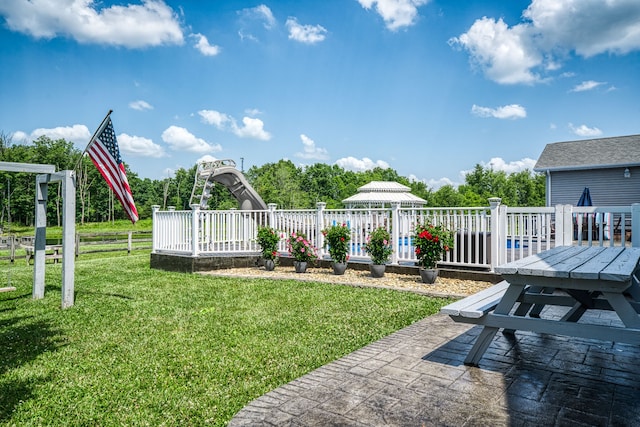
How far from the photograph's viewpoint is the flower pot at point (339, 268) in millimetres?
8594

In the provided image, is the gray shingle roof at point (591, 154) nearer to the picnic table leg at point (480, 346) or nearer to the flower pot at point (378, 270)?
the flower pot at point (378, 270)

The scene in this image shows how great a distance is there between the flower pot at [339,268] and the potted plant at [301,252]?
747mm

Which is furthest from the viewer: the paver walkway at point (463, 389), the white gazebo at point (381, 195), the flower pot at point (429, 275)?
the white gazebo at point (381, 195)

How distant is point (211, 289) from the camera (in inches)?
286

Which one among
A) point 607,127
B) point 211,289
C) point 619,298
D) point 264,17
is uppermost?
point 264,17

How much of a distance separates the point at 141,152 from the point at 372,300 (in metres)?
65.2

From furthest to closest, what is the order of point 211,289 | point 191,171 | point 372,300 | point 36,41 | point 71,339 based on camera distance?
point 191,171, point 36,41, point 211,289, point 372,300, point 71,339

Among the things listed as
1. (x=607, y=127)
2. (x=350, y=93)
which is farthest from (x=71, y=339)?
(x=607, y=127)

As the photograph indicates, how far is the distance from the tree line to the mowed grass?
95.1 ft

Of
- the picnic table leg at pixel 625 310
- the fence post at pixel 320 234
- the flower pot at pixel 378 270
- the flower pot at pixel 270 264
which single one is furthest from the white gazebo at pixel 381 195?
the picnic table leg at pixel 625 310

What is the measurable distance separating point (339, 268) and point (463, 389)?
5.93m

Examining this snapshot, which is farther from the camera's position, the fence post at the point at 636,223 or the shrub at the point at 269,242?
the shrub at the point at 269,242

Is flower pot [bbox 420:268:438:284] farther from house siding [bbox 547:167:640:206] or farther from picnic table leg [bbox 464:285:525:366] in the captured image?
house siding [bbox 547:167:640:206]

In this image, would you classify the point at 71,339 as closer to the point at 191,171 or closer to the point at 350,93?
the point at 350,93
